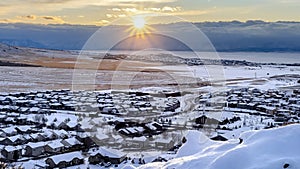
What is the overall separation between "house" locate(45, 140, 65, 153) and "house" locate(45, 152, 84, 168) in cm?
108

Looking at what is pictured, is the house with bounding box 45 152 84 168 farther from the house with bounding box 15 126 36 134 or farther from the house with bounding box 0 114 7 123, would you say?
the house with bounding box 0 114 7 123

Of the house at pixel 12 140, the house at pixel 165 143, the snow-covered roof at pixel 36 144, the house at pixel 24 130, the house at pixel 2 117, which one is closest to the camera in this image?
the snow-covered roof at pixel 36 144

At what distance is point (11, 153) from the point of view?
42.9ft

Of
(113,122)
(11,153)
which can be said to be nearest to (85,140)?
(11,153)

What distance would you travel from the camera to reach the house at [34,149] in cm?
1345

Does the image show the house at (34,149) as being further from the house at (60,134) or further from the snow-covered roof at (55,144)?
the house at (60,134)

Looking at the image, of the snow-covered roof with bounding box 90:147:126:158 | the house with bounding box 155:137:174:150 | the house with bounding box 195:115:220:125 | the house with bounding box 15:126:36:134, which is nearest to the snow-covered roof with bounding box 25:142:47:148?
the snow-covered roof with bounding box 90:147:126:158

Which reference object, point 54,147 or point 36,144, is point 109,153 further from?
point 36,144

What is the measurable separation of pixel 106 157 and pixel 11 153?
3.36m

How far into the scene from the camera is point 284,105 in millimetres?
26141

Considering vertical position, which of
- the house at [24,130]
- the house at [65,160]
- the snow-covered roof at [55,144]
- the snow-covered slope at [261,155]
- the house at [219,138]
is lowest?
the house at [65,160]

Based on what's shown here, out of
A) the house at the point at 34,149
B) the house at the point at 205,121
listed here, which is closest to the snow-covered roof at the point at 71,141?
the house at the point at 34,149

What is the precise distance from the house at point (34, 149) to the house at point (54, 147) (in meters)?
0.18

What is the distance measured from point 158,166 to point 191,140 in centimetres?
194
